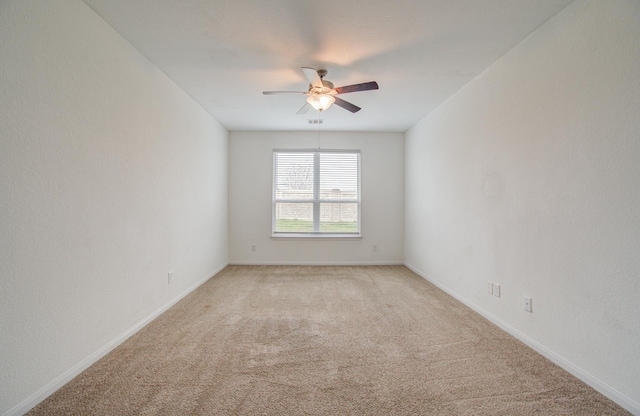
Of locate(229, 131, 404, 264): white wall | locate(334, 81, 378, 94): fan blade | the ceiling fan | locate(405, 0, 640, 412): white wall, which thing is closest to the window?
locate(229, 131, 404, 264): white wall

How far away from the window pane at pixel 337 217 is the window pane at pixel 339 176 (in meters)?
0.17

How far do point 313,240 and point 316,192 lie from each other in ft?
2.94

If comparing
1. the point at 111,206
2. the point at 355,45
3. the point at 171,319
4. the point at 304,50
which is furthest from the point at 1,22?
the point at 171,319

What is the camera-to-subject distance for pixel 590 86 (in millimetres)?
1691

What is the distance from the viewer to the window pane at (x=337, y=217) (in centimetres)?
516

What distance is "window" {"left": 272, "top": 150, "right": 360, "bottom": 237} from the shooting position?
202 inches

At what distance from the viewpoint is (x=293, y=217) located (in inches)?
203

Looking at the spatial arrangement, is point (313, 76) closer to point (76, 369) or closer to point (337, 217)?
point (76, 369)

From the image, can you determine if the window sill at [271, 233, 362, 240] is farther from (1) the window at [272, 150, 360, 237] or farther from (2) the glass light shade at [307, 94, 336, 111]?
(2) the glass light shade at [307, 94, 336, 111]

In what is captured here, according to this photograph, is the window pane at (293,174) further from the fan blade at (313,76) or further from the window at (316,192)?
Result: the fan blade at (313,76)

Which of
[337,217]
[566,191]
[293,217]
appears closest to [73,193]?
[566,191]

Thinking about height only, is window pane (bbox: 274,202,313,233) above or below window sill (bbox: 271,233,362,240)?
above

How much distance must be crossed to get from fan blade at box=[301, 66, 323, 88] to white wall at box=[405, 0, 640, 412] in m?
1.65

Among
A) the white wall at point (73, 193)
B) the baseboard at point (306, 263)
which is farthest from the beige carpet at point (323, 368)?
the baseboard at point (306, 263)
